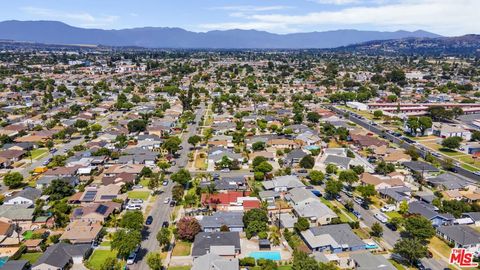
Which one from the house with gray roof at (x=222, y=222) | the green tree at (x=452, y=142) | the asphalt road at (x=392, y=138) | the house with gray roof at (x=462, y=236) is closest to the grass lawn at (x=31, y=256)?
the house with gray roof at (x=222, y=222)

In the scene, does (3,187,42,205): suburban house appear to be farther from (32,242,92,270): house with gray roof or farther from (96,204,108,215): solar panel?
(32,242,92,270): house with gray roof

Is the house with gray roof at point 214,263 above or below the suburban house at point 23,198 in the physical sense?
above

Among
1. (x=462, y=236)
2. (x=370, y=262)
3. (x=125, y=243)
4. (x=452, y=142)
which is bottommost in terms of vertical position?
(x=370, y=262)

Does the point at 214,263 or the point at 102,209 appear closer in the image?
the point at 214,263

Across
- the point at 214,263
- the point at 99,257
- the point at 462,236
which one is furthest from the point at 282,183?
the point at 99,257

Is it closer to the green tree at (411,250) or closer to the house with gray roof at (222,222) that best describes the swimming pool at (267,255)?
the house with gray roof at (222,222)

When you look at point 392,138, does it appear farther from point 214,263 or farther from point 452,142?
point 214,263

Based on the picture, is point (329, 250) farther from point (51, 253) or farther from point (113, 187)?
point (113, 187)
